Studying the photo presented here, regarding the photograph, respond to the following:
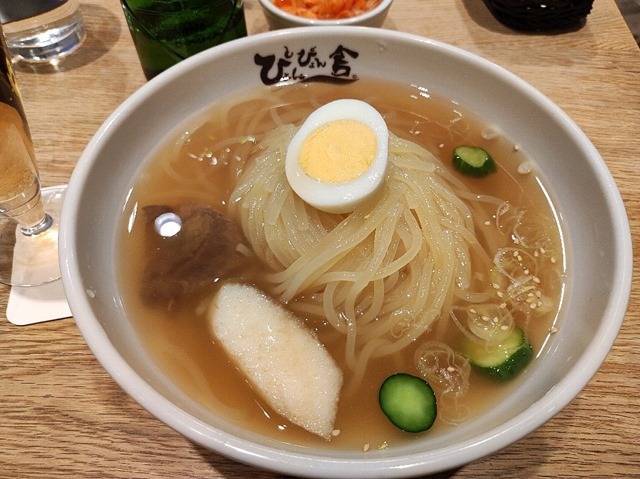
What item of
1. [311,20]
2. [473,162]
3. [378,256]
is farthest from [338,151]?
[311,20]

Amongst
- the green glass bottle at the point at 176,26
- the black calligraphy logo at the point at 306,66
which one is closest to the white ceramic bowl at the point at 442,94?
the black calligraphy logo at the point at 306,66

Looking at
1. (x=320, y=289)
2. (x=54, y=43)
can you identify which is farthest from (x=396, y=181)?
(x=54, y=43)

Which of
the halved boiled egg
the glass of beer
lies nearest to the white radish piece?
the halved boiled egg

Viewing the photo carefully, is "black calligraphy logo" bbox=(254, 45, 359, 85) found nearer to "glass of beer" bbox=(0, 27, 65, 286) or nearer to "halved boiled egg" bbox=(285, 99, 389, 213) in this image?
"halved boiled egg" bbox=(285, 99, 389, 213)

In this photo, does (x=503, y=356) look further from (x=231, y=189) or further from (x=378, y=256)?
(x=231, y=189)

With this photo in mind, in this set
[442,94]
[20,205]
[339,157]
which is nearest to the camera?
[339,157]

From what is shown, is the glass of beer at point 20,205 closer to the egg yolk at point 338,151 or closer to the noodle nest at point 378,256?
the noodle nest at point 378,256

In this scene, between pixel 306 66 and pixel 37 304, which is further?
pixel 306 66
